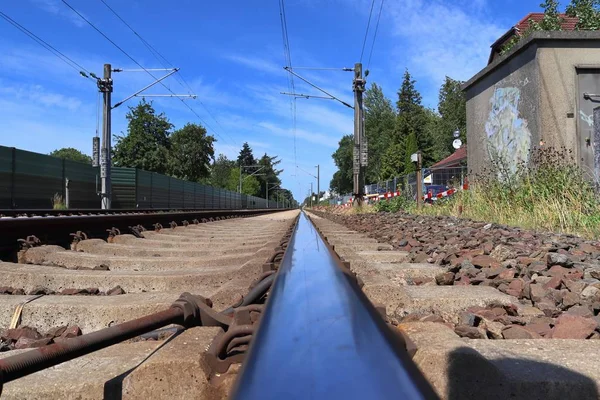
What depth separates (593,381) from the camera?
1.47 m

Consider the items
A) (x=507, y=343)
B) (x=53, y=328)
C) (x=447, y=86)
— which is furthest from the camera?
(x=447, y=86)

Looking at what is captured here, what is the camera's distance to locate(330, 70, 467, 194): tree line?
63156 mm

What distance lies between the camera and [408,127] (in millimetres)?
64625

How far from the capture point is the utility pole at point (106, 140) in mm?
20250

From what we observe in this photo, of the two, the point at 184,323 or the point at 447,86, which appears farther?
the point at 447,86

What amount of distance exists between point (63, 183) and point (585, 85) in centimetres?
2042

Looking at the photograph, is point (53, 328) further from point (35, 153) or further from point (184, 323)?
point (35, 153)

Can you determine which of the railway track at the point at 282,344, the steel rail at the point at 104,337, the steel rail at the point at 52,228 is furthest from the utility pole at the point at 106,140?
the steel rail at the point at 104,337

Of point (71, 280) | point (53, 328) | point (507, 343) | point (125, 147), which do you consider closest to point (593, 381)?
point (507, 343)

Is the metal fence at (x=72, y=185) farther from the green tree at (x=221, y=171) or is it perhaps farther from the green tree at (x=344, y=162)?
the green tree at (x=221, y=171)

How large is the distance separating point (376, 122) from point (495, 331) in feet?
273

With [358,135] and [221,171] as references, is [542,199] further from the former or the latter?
[221,171]

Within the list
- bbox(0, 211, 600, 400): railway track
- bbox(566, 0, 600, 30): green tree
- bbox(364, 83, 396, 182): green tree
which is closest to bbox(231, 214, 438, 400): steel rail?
bbox(0, 211, 600, 400): railway track

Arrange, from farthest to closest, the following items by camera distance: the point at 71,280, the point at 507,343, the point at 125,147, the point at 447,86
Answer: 1. the point at 447,86
2. the point at 125,147
3. the point at 71,280
4. the point at 507,343
